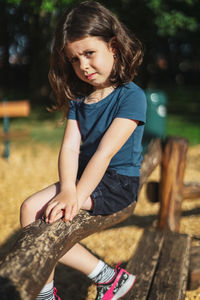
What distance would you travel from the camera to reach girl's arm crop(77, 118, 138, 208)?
1.69 meters

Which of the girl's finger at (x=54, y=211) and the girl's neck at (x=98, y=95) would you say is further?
the girl's neck at (x=98, y=95)

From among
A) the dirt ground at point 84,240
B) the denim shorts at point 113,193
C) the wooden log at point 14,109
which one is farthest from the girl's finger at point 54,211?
the wooden log at point 14,109

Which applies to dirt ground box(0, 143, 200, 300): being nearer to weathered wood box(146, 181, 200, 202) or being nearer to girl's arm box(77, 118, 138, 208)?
weathered wood box(146, 181, 200, 202)

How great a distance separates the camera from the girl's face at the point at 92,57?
1788 millimetres

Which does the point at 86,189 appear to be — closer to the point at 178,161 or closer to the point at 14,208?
the point at 178,161

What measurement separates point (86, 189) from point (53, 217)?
29cm

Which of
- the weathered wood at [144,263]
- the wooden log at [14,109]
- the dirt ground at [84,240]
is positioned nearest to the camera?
the weathered wood at [144,263]

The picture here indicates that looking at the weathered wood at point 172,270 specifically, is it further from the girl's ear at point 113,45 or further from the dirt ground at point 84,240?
the girl's ear at point 113,45

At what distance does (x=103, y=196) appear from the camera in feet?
5.98

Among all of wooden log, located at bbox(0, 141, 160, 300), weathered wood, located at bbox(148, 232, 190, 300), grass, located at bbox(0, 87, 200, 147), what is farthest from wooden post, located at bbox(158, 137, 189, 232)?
grass, located at bbox(0, 87, 200, 147)

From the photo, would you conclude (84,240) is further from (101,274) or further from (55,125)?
(55,125)

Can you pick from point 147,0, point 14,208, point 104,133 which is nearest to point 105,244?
point 14,208

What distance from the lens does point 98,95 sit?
2.02 metres

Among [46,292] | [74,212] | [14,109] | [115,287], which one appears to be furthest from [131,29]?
[46,292]
